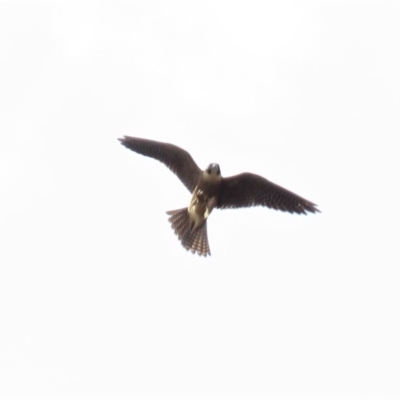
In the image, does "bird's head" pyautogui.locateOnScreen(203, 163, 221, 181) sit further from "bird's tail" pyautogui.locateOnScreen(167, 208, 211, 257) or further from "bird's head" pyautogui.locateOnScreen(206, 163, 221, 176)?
"bird's tail" pyautogui.locateOnScreen(167, 208, 211, 257)

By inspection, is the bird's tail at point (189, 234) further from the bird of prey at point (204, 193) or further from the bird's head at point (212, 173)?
the bird's head at point (212, 173)

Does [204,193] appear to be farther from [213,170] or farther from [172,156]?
[172,156]

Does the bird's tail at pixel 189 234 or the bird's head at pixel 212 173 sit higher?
the bird's head at pixel 212 173

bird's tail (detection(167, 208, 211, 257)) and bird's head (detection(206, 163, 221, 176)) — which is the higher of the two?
bird's head (detection(206, 163, 221, 176))

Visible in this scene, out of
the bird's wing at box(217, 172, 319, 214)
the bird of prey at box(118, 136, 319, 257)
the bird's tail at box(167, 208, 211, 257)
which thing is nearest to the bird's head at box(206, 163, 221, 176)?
the bird of prey at box(118, 136, 319, 257)

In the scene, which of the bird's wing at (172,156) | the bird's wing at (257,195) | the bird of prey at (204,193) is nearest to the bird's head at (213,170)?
the bird of prey at (204,193)

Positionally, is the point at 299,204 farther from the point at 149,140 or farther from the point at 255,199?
the point at 149,140

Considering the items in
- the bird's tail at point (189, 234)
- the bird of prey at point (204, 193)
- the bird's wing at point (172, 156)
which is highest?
the bird's wing at point (172, 156)
